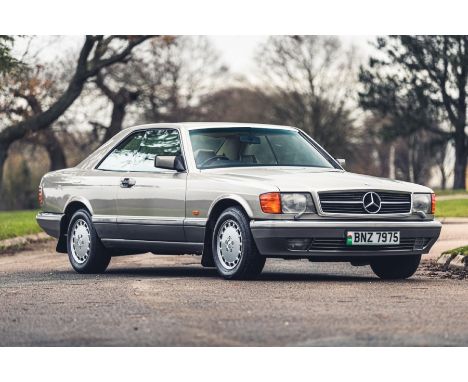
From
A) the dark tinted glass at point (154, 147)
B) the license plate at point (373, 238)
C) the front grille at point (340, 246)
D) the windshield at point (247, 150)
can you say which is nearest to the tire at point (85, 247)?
the dark tinted glass at point (154, 147)

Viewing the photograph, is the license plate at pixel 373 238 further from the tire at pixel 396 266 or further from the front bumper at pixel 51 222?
the front bumper at pixel 51 222

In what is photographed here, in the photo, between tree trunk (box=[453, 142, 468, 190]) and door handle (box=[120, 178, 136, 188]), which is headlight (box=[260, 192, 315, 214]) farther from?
tree trunk (box=[453, 142, 468, 190])

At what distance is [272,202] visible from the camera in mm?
11898

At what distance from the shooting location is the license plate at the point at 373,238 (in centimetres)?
1201

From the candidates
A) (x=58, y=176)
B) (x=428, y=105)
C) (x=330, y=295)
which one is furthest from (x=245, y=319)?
(x=428, y=105)

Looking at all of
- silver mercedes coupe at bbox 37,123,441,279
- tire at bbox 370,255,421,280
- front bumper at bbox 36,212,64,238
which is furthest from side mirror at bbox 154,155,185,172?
tire at bbox 370,255,421,280

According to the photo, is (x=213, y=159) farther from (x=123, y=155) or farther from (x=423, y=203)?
(x=423, y=203)

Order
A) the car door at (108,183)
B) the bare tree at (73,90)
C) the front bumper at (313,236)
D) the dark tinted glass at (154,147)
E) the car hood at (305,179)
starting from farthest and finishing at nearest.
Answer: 1. the bare tree at (73,90)
2. the car door at (108,183)
3. the dark tinted glass at (154,147)
4. the car hood at (305,179)
5. the front bumper at (313,236)

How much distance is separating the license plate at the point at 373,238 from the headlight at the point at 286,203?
478 mm

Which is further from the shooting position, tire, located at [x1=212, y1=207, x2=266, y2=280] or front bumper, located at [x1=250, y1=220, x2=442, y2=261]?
tire, located at [x1=212, y1=207, x2=266, y2=280]

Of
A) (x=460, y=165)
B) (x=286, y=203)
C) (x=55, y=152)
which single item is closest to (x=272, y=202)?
(x=286, y=203)

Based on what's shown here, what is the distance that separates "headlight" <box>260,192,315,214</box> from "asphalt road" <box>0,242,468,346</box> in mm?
742

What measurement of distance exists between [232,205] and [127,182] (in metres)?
1.81

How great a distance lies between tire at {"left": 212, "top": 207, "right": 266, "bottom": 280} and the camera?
1204cm
